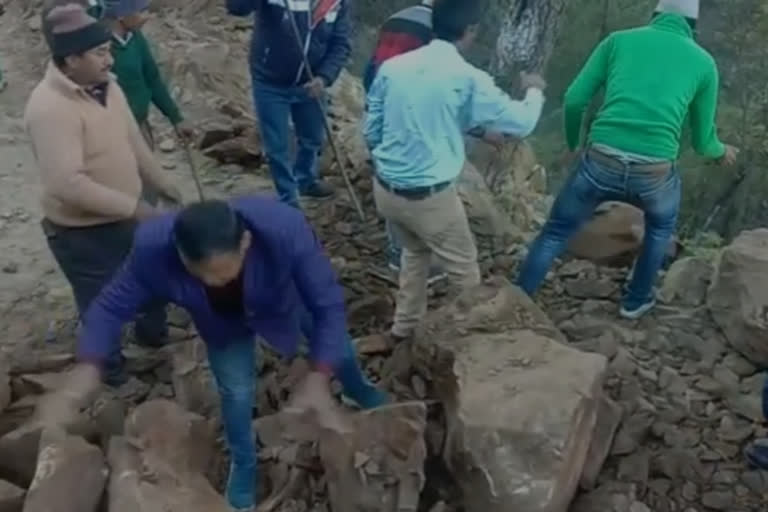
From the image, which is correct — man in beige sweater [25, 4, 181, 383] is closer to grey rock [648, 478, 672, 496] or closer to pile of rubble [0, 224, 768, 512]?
pile of rubble [0, 224, 768, 512]

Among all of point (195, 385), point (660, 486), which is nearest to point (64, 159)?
point (195, 385)

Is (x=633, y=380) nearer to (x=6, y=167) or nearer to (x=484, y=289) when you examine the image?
(x=484, y=289)

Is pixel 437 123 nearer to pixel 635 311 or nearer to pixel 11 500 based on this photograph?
pixel 635 311

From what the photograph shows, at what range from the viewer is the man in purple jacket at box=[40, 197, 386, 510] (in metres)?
3.28

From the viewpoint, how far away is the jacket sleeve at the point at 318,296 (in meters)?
3.52

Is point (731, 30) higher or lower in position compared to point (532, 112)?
lower

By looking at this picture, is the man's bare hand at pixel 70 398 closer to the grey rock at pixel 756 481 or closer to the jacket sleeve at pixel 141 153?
the jacket sleeve at pixel 141 153

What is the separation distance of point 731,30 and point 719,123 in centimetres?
242

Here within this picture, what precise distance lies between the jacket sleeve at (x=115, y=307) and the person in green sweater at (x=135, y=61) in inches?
75.0

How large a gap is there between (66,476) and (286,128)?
102 inches

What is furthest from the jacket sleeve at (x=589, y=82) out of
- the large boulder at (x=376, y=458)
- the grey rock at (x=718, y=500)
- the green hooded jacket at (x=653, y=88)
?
Answer: the grey rock at (x=718, y=500)

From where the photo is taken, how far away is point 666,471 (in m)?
4.35

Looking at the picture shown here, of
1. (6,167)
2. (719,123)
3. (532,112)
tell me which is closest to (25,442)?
(532,112)

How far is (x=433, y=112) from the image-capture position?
14.4 feet
